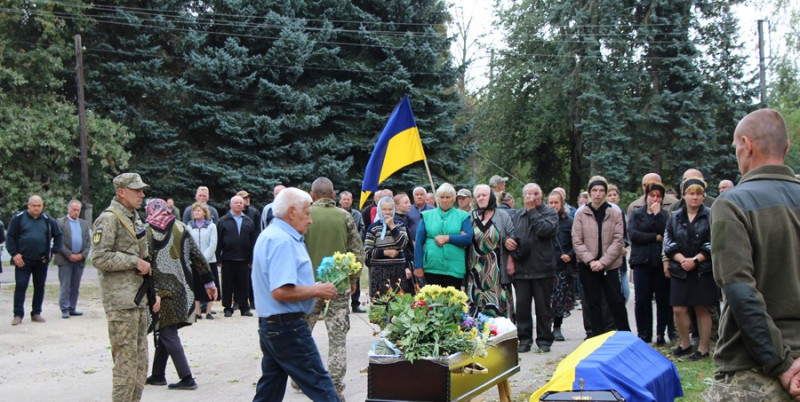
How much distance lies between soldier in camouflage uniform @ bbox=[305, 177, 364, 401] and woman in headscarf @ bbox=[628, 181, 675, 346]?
163 inches

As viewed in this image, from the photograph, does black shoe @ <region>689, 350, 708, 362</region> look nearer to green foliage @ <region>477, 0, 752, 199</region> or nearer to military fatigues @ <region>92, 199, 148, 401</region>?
military fatigues @ <region>92, 199, 148, 401</region>

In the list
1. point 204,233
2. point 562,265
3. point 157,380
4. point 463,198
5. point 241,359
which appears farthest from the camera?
point 204,233

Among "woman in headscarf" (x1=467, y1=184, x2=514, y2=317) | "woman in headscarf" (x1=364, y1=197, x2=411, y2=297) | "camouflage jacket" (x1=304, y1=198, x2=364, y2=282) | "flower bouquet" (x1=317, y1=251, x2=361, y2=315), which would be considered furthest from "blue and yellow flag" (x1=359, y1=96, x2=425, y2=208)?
"flower bouquet" (x1=317, y1=251, x2=361, y2=315)

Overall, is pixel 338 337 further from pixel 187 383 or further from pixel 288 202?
pixel 288 202

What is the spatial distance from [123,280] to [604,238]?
615cm

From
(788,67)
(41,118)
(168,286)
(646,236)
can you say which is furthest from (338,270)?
(788,67)

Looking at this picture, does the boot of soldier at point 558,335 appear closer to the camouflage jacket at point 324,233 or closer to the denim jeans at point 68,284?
the camouflage jacket at point 324,233

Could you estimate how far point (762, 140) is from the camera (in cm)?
389

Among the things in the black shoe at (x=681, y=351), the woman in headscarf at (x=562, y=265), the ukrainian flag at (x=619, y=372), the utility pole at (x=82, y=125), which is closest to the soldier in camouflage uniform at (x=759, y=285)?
the ukrainian flag at (x=619, y=372)

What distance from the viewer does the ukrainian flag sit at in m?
5.47

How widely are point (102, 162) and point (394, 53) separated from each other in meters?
11.9

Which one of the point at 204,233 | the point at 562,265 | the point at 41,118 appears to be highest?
the point at 41,118

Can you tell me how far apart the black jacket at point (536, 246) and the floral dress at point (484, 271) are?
63cm

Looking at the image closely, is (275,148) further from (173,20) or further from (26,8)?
(26,8)
